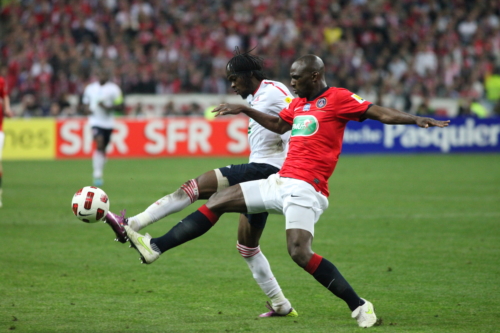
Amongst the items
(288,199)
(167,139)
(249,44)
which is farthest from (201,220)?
(249,44)

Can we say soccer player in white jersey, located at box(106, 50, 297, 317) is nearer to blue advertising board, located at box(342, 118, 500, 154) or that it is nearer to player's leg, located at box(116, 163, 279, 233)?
player's leg, located at box(116, 163, 279, 233)

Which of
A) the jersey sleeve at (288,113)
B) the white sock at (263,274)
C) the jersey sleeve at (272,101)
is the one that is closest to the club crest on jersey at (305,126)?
the jersey sleeve at (288,113)

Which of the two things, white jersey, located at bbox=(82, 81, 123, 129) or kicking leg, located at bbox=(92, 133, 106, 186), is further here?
white jersey, located at bbox=(82, 81, 123, 129)

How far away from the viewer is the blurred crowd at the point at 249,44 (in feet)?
82.9

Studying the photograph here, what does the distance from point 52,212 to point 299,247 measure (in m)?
7.66

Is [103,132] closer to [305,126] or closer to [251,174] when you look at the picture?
[251,174]

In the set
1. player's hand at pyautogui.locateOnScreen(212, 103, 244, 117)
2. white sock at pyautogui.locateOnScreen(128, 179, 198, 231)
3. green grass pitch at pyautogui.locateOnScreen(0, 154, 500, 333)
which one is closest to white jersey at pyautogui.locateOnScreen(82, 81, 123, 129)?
green grass pitch at pyautogui.locateOnScreen(0, 154, 500, 333)

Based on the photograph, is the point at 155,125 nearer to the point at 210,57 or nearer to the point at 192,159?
the point at 192,159

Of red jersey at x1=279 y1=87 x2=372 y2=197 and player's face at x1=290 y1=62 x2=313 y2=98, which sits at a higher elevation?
player's face at x1=290 y1=62 x2=313 y2=98

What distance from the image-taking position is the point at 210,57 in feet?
87.0

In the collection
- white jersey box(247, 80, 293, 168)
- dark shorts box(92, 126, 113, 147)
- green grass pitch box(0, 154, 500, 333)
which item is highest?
white jersey box(247, 80, 293, 168)

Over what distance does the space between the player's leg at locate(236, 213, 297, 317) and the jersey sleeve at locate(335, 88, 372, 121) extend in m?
1.14

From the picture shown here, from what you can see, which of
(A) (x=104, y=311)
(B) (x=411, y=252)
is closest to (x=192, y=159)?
(B) (x=411, y=252)

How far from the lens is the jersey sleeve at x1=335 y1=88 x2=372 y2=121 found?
5.48 metres
